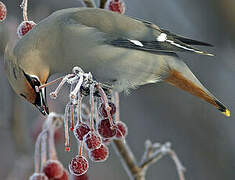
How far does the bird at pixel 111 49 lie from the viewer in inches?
118

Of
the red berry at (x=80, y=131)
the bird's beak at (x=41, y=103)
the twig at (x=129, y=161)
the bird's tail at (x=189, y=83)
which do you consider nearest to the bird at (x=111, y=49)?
the bird's tail at (x=189, y=83)

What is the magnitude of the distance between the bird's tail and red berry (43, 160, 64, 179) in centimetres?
87

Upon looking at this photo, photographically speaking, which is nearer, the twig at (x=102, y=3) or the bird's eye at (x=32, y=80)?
the bird's eye at (x=32, y=80)

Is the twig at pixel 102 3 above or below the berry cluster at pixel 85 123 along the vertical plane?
above

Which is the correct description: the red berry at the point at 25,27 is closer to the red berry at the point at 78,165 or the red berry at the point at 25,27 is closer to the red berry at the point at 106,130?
the red berry at the point at 106,130

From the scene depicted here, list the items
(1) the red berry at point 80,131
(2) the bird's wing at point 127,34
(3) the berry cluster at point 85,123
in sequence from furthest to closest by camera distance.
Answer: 1. (2) the bird's wing at point 127,34
2. (1) the red berry at point 80,131
3. (3) the berry cluster at point 85,123

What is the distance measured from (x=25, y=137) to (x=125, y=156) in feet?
3.90

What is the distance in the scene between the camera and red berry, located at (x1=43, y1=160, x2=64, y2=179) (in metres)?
2.74

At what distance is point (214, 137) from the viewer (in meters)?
3.94

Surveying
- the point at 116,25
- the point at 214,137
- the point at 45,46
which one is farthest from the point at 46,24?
the point at 214,137

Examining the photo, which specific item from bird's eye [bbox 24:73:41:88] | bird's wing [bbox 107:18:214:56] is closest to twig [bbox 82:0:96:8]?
bird's wing [bbox 107:18:214:56]

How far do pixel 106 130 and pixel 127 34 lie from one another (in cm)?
80

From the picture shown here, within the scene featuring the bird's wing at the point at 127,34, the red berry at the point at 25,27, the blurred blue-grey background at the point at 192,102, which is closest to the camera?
the red berry at the point at 25,27

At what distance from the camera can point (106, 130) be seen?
250 centimetres
